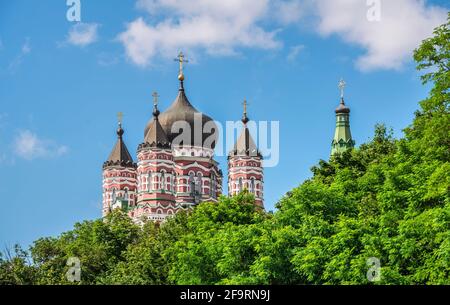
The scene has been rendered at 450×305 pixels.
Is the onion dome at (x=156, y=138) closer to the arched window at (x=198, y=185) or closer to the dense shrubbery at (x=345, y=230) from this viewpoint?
the arched window at (x=198, y=185)

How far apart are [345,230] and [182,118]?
5216cm

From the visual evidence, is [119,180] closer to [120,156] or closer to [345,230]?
[120,156]

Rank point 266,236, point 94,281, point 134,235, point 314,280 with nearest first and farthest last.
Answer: point 314,280, point 266,236, point 94,281, point 134,235

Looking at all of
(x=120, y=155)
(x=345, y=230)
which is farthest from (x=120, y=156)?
(x=345, y=230)

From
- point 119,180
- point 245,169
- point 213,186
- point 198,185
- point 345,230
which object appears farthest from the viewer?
point 119,180

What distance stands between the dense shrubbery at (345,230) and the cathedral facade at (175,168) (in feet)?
95.2

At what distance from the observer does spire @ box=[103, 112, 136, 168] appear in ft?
286

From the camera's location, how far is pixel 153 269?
4575 centimetres

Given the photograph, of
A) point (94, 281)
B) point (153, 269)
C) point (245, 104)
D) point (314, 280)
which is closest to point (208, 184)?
point (245, 104)

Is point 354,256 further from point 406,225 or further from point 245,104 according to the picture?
point 245,104

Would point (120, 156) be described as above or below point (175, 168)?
above

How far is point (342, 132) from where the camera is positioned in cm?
8212

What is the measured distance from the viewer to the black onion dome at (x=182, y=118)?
83.6 metres
